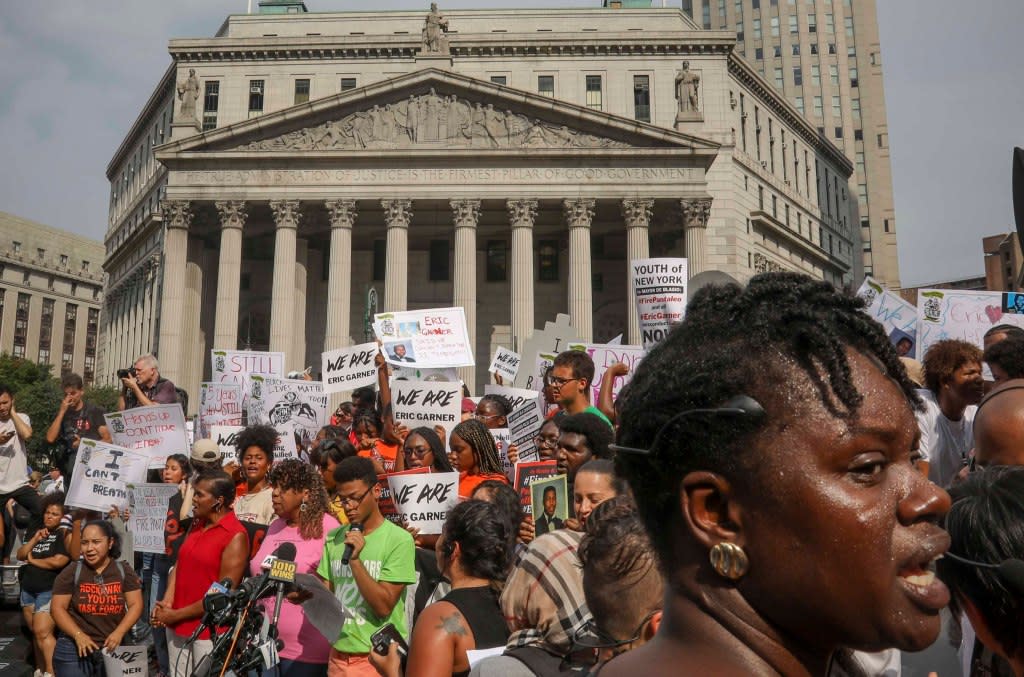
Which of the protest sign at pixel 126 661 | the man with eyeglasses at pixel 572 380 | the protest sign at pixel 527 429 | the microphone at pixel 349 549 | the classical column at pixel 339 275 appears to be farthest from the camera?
the classical column at pixel 339 275

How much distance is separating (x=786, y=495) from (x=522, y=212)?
1645 inches

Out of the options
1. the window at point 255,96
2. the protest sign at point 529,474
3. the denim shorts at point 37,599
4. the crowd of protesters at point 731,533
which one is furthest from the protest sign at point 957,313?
the window at point 255,96

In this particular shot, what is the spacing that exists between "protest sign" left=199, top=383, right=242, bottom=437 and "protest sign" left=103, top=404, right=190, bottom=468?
3.58 metres

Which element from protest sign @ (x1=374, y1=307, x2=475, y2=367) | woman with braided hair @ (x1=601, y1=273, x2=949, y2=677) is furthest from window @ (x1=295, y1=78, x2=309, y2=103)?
woman with braided hair @ (x1=601, y1=273, x2=949, y2=677)

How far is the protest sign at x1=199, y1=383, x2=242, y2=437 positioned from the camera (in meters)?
15.2

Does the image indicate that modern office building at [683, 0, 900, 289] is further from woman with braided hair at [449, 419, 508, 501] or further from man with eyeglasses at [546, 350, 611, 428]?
woman with braided hair at [449, 419, 508, 501]

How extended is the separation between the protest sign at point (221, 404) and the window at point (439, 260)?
35200 millimetres

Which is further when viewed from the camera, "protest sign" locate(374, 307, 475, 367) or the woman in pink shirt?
"protest sign" locate(374, 307, 475, 367)

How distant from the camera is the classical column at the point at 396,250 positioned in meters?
42.0

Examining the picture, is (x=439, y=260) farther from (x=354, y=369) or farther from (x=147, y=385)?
(x=147, y=385)

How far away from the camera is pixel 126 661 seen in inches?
300

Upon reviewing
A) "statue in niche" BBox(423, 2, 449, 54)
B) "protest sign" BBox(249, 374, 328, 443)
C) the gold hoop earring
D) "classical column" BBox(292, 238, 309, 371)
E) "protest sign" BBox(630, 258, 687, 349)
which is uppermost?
"statue in niche" BBox(423, 2, 449, 54)

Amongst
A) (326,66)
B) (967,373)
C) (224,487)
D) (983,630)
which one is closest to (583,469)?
(983,630)

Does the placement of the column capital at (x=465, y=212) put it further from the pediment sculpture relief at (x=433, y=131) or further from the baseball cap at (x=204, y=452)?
the baseball cap at (x=204, y=452)
